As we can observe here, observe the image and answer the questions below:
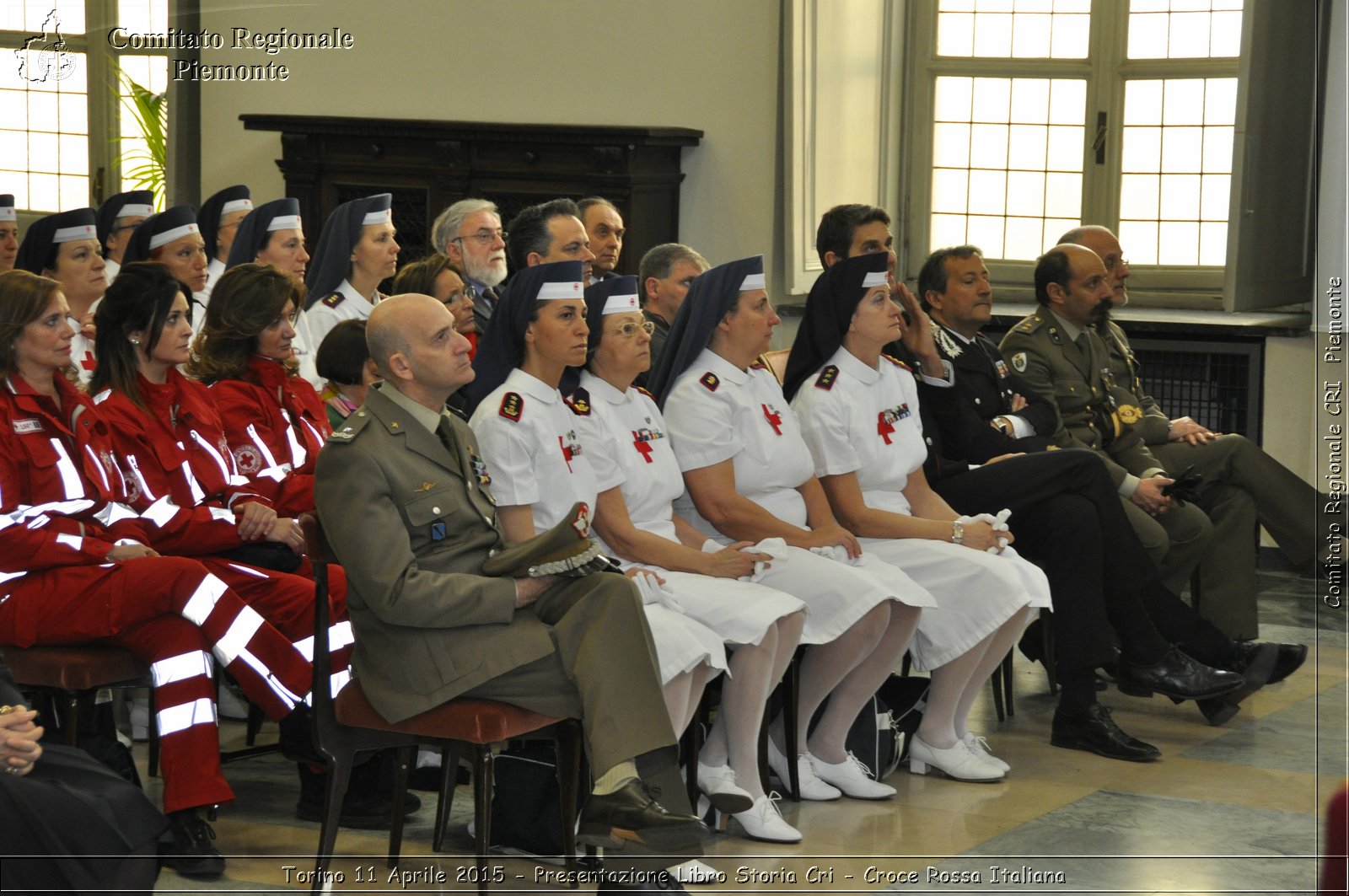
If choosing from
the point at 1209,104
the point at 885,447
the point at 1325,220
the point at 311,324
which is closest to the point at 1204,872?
the point at 885,447

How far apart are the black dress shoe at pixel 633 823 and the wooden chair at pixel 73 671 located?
3.73 ft

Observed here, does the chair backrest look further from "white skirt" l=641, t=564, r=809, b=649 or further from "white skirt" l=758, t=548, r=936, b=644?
"white skirt" l=758, t=548, r=936, b=644

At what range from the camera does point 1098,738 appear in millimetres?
4855

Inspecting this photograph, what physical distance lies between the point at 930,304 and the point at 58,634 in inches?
124

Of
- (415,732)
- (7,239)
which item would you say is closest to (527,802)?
(415,732)

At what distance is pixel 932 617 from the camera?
15.3 feet

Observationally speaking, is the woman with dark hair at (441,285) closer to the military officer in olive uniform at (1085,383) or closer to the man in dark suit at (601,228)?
the man in dark suit at (601,228)

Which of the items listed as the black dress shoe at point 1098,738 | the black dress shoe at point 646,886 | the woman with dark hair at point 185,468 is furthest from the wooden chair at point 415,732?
the black dress shoe at point 1098,738

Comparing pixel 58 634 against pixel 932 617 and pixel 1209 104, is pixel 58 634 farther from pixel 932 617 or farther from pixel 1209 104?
pixel 1209 104

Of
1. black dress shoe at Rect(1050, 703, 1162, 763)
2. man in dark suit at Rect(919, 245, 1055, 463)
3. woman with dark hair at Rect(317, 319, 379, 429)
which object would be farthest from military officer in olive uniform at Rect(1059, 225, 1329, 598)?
woman with dark hair at Rect(317, 319, 379, 429)

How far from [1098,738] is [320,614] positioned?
251 cm

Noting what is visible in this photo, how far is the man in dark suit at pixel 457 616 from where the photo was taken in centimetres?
331

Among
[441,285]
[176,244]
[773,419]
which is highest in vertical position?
[176,244]

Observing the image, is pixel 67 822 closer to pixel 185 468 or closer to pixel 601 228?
pixel 185 468
